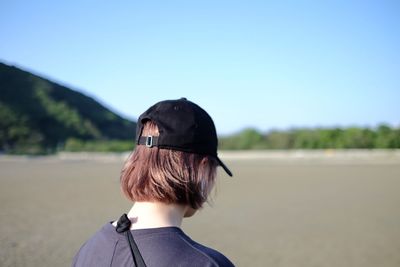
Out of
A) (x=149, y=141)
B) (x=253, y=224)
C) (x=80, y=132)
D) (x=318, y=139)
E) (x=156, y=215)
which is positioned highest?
(x=80, y=132)

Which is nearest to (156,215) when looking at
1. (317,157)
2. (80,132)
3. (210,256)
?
(210,256)

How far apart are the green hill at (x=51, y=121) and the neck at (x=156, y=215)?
174 ft

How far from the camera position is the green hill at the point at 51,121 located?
63575 mm

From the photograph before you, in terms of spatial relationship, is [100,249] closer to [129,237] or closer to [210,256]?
[129,237]

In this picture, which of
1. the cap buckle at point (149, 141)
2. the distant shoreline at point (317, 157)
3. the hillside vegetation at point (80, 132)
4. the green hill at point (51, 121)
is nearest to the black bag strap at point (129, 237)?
the cap buckle at point (149, 141)

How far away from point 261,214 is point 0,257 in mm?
5877

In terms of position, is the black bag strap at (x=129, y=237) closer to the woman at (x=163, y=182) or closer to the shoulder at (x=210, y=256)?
the woman at (x=163, y=182)

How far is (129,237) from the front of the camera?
113cm

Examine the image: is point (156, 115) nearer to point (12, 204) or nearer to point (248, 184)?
point (12, 204)

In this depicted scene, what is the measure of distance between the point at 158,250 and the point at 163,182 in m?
0.22

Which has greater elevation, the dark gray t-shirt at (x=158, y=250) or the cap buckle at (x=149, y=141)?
the cap buckle at (x=149, y=141)

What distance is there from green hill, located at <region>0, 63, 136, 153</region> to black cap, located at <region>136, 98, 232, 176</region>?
52849mm

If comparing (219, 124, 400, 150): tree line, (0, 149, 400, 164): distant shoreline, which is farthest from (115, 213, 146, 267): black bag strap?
(219, 124, 400, 150): tree line

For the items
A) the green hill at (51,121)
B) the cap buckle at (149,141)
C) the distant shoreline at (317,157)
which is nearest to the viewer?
the cap buckle at (149,141)
